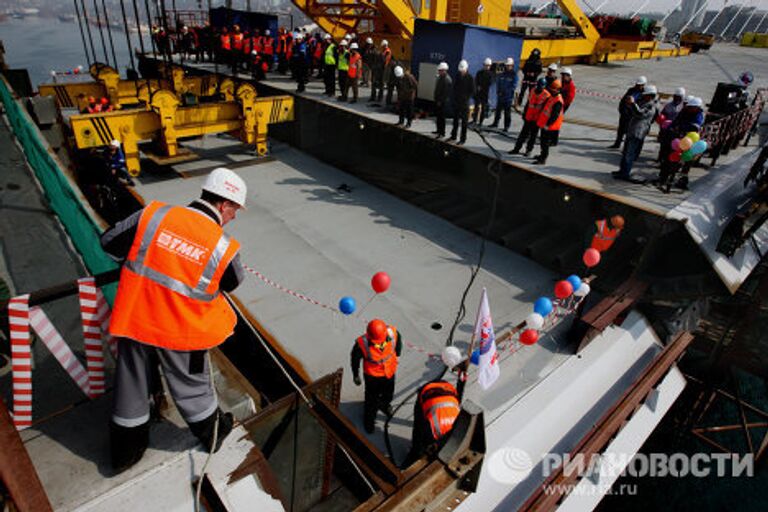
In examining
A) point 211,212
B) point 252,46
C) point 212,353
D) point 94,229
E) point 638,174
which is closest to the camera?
point 211,212

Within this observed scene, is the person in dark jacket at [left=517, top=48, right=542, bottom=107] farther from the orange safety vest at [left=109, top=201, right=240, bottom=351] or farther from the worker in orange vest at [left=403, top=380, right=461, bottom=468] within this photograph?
the orange safety vest at [left=109, top=201, right=240, bottom=351]

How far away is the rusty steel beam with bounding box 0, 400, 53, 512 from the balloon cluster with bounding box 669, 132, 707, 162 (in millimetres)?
9352

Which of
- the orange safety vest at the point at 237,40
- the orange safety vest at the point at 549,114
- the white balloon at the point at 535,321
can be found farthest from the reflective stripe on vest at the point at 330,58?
the white balloon at the point at 535,321

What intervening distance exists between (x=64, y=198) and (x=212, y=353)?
3.92 metres

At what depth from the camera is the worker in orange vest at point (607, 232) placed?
7949 mm

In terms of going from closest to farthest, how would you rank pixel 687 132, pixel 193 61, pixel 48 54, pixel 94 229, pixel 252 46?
pixel 94 229, pixel 687 132, pixel 252 46, pixel 193 61, pixel 48 54

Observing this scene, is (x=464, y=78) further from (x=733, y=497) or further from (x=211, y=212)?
(x=733, y=497)

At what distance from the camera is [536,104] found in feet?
31.0

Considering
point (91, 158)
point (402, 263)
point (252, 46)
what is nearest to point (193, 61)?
point (252, 46)

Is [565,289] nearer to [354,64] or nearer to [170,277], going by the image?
[170,277]

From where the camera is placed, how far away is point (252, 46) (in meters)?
16.4

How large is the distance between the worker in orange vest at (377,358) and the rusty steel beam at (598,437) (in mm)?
1969

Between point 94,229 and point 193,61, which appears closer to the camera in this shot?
point 94,229

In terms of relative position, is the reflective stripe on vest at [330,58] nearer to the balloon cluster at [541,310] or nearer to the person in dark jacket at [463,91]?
the person in dark jacket at [463,91]
